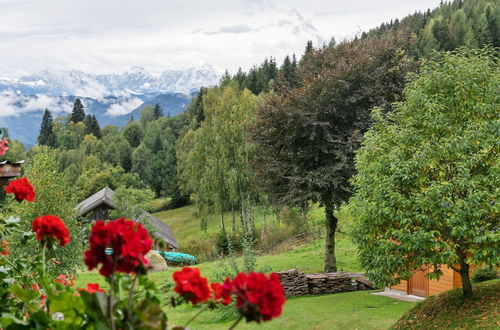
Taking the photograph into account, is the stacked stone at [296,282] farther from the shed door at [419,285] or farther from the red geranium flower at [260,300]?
the red geranium flower at [260,300]

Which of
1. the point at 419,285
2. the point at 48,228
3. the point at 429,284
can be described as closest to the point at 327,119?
the point at 419,285

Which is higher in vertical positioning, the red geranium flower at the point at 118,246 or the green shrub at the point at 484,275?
the red geranium flower at the point at 118,246

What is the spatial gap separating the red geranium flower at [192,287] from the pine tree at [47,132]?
378 feet

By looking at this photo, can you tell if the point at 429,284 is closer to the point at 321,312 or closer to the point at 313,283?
the point at 321,312

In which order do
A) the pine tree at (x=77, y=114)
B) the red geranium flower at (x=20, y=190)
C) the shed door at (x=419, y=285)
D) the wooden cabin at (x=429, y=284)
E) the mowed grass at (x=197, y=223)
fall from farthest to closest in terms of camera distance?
the pine tree at (x=77, y=114)
the mowed grass at (x=197, y=223)
the shed door at (x=419, y=285)
the wooden cabin at (x=429, y=284)
the red geranium flower at (x=20, y=190)

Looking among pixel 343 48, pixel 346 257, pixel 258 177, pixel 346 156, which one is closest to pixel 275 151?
pixel 258 177

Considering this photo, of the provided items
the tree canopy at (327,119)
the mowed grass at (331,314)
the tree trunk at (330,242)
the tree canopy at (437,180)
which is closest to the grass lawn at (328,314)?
the mowed grass at (331,314)

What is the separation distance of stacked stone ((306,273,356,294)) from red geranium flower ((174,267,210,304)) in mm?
20555

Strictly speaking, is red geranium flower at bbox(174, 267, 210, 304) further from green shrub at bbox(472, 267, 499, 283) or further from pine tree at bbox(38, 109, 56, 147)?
pine tree at bbox(38, 109, 56, 147)

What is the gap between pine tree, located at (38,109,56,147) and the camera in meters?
111

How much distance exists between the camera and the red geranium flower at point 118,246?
2307mm

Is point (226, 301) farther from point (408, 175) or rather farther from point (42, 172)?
point (42, 172)

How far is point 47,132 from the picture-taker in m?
114

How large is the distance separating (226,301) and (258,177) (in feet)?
74.0
